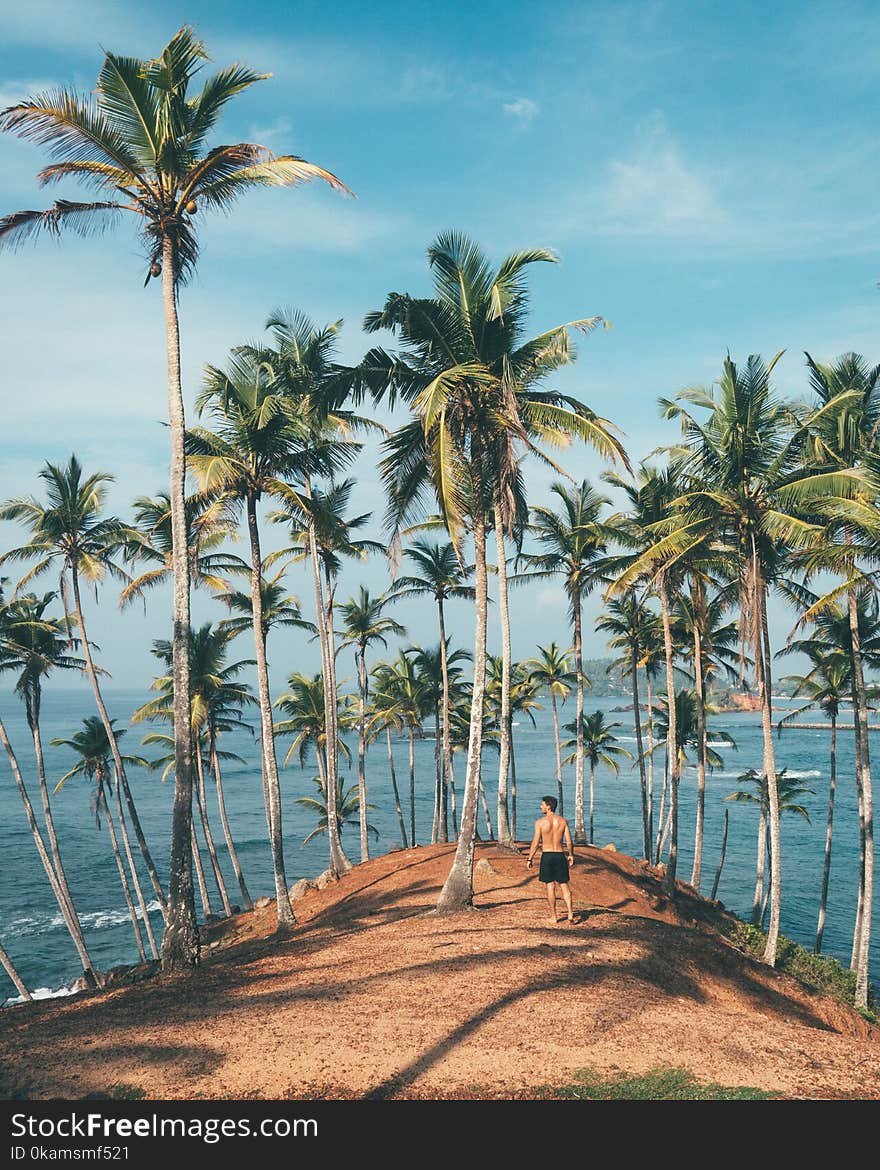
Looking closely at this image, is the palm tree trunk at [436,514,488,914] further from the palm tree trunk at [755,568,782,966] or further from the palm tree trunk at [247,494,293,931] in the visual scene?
the palm tree trunk at [755,568,782,966]

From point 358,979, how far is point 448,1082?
3.51 meters

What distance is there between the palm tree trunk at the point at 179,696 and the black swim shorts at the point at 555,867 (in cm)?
569

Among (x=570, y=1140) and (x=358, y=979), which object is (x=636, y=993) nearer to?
(x=358, y=979)

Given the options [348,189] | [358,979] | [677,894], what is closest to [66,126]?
[348,189]

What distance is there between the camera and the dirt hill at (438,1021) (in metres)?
6.74

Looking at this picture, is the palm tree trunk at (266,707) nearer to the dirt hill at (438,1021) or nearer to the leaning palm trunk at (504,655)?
the dirt hill at (438,1021)

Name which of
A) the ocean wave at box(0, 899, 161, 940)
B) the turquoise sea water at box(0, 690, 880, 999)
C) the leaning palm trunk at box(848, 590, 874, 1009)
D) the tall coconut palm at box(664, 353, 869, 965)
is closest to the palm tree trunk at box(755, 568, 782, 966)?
the tall coconut palm at box(664, 353, 869, 965)

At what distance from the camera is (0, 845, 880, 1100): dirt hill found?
265 inches

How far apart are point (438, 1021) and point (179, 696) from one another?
709 centimetres

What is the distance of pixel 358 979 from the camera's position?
988 centimetres

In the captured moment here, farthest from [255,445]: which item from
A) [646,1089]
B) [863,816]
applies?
[863,816]

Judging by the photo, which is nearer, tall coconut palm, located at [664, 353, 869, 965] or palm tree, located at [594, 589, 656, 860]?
tall coconut palm, located at [664, 353, 869, 965]

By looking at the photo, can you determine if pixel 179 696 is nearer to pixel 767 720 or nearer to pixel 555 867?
pixel 555 867

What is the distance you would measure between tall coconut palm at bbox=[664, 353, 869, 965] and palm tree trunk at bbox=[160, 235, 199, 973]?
35.3ft
